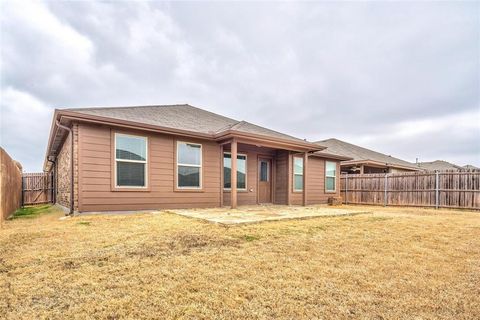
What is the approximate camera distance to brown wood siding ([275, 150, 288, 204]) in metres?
10.4

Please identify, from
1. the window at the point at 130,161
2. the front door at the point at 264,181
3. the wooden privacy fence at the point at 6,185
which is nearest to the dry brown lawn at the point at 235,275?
the wooden privacy fence at the point at 6,185

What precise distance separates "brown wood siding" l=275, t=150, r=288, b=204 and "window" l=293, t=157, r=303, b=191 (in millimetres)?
545

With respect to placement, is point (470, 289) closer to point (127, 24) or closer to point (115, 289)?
point (115, 289)

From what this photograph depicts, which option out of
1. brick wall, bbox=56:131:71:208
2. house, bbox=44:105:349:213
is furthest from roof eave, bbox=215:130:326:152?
brick wall, bbox=56:131:71:208

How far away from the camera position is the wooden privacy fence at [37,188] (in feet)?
41.2

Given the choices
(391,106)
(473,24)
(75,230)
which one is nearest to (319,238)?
(75,230)

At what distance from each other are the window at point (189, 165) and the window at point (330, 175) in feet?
22.9

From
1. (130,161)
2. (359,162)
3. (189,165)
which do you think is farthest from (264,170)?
(359,162)

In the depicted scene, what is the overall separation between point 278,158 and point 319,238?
271 inches

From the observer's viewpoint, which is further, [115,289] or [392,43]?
[392,43]

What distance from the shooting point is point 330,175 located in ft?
41.5

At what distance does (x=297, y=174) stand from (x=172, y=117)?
572cm

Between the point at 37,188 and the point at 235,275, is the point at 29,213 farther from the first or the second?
the point at 235,275

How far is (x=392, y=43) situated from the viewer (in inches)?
404
